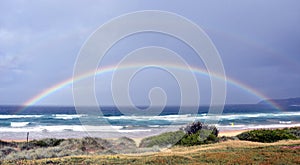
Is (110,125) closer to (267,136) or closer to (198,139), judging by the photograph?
(198,139)

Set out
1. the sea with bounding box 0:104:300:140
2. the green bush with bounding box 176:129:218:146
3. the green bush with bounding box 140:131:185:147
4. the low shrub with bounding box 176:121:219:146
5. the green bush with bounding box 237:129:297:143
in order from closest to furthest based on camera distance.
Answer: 1. the green bush with bounding box 176:129:218:146
2. the low shrub with bounding box 176:121:219:146
3. the green bush with bounding box 237:129:297:143
4. the green bush with bounding box 140:131:185:147
5. the sea with bounding box 0:104:300:140

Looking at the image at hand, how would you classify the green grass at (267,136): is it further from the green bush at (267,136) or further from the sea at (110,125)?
the sea at (110,125)

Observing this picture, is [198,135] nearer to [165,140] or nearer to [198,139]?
[198,139]

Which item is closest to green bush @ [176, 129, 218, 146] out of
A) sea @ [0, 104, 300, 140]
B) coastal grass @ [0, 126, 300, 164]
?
coastal grass @ [0, 126, 300, 164]

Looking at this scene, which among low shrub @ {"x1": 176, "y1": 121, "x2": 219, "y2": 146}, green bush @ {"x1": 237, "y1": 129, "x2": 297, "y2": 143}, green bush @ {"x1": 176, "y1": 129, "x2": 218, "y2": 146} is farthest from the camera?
green bush @ {"x1": 237, "y1": 129, "x2": 297, "y2": 143}

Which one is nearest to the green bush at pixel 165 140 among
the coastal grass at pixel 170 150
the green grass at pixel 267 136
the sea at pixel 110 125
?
the coastal grass at pixel 170 150

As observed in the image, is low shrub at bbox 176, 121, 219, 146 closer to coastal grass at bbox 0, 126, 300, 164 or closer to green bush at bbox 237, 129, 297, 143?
coastal grass at bbox 0, 126, 300, 164

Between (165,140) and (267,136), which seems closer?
(267,136)

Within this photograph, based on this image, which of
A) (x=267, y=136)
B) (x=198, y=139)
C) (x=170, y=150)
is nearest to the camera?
(x=170, y=150)

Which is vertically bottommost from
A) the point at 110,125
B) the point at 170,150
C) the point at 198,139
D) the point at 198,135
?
the point at 170,150

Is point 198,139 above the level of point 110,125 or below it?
below

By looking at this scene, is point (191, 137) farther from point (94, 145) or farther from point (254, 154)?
point (254, 154)

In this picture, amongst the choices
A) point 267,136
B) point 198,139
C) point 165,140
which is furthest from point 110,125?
point 267,136

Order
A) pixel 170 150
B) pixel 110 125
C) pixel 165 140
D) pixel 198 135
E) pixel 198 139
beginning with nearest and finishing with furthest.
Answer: pixel 170 150
pixel 198 139
pixel 198 135
pixel 165 140
pixel 110 125
